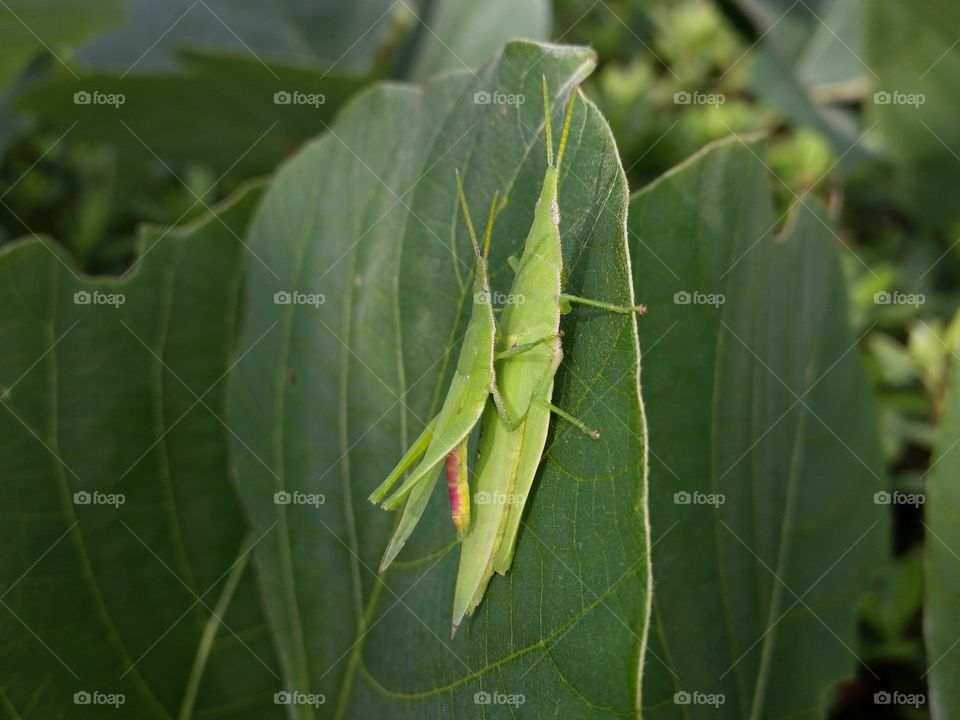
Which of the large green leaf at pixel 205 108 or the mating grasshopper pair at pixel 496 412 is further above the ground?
the large green leaf at pixel 205 108

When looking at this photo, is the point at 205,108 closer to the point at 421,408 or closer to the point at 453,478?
the point at 421,408

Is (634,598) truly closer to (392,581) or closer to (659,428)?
(659,428)

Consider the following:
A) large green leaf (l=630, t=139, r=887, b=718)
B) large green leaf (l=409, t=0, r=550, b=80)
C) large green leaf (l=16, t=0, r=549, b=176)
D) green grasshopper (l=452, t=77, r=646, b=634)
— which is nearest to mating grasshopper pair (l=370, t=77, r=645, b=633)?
green grasshopper (l=452, t=77, r=646, b=634)

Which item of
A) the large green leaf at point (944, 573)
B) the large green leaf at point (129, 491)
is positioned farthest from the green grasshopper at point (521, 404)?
the large green leaf at point (129, 491)

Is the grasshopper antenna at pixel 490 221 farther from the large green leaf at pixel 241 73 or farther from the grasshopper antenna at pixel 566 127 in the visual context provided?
the large green leaf at pixel 241 73

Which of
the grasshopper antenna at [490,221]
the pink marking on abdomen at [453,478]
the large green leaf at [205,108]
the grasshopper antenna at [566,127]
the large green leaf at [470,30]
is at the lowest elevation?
the pink marking on abdomen at [453,478]

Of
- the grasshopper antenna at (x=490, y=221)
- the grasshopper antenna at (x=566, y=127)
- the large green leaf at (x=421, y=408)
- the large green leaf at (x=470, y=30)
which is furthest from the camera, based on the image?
the large green leaf at (x=470, y=30)

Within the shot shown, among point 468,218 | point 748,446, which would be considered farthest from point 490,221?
point 748,446
